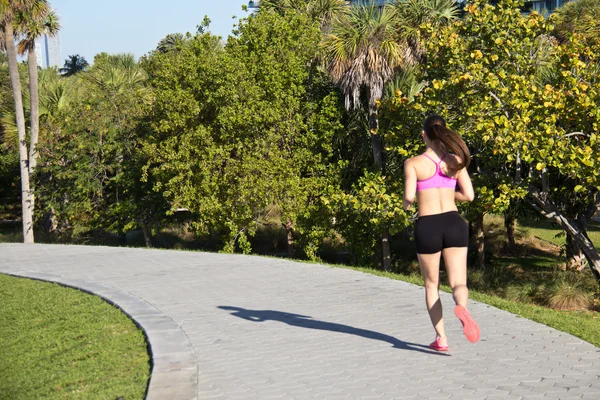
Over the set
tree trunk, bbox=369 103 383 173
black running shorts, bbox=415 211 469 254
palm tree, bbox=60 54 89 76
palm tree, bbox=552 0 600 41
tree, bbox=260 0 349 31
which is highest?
palm tree, bbox=60 54 89 76

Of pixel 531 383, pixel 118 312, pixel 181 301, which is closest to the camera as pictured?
pixel 531 383

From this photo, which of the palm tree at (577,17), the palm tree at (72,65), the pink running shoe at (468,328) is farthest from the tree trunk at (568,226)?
the palm tree at (72,65)

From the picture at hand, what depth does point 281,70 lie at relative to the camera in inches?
760

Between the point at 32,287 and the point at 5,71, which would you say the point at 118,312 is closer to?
the point at 32,287

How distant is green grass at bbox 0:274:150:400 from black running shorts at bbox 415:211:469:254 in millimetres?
2431

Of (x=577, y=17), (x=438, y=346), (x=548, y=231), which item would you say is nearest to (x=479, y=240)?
(x=577, y=17)

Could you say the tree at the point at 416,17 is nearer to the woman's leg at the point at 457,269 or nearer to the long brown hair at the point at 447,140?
the long brown hair at the point at 447,140

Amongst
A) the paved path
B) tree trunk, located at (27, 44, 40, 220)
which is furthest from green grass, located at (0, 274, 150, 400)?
tree trunk, located at (27, 44, 40, 220)

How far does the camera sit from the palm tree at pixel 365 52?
680 inches

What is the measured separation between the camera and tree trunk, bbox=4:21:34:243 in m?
22.2

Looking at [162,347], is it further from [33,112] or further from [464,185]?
[33,112]

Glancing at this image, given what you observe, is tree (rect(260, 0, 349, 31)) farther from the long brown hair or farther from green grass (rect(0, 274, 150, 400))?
the long brown hair

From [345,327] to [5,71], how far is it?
123 feet

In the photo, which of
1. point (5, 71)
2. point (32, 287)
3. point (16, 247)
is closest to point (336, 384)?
point (32, 287)
